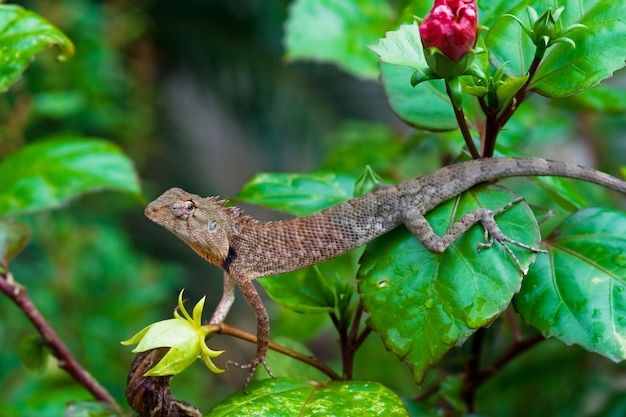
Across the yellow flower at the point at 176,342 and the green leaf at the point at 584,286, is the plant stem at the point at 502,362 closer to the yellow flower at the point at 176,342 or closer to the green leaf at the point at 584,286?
the green leaf at the point at 584,286

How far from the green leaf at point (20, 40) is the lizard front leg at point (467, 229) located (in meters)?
0.87

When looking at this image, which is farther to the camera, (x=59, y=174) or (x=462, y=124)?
(x=59, y=174)

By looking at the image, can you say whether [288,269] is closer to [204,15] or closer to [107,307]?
[107,307]

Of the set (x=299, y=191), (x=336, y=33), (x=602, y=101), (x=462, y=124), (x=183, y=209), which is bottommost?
(x=183, y=209)

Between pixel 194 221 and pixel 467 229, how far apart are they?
2.38 feet

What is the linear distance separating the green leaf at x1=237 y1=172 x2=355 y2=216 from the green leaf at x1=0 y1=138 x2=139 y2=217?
1.53ft

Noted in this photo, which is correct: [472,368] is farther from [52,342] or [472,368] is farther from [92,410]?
[52,342]

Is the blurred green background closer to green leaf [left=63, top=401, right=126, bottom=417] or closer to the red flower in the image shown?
green leaf [left=63, top=401, right=126, bottom=417]

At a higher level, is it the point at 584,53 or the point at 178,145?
the point at 584,53

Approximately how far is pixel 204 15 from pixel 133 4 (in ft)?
2.41

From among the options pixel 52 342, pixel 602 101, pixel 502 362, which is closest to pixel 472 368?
pixel 502 362

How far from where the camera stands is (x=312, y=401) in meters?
1.17

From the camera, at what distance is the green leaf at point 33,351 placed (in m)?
1.51

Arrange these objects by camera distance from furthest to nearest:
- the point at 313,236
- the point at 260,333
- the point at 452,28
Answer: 1. the point at 313,236
2. the point at 260,333
3. the point at 452,28
